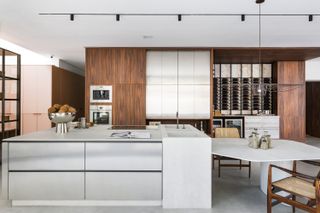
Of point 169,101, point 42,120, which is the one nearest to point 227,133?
point 169,101

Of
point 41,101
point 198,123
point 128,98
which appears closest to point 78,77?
point 41,101

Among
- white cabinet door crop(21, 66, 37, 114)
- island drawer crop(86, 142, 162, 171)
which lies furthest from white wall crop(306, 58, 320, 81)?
white cabinet door crop(21, 66, 37, 114)

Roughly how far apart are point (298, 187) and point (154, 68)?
3842 mm

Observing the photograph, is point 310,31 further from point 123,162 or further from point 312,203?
point 123,162

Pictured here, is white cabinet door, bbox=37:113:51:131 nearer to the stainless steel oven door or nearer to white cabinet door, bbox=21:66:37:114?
white cabinet door, bbox=21:66:37:114

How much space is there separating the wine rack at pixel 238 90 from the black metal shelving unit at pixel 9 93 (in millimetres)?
5012

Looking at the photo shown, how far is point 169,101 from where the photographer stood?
5.26 m

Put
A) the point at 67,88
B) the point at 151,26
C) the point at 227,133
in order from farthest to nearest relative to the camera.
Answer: the point at 67,88 → the point at 227,133 → the point at 151,26

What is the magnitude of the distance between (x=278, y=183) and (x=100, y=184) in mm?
1991

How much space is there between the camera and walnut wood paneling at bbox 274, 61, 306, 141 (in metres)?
6.05

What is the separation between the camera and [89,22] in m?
3.59

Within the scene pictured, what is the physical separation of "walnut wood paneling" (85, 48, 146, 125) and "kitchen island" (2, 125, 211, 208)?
2.58 m

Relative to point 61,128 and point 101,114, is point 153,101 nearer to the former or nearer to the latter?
point 101,114

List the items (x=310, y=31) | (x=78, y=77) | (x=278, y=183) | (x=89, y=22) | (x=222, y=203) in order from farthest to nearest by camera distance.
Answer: (x=78, y=77) < (x=310, y=31) < (x=89, y=22) < (x=222, y=203) < (x=278, y=183)
